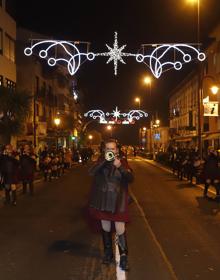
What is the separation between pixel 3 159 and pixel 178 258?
8076 mm

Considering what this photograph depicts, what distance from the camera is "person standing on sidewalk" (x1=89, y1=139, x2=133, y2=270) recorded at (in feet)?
22.7

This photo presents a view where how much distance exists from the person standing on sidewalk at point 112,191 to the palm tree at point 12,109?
57.1 feet

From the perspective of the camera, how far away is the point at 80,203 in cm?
1595

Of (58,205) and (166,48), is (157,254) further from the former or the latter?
(166,48)

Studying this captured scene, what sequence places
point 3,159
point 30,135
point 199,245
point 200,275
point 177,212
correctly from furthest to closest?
point 30,135, point 3,159, point 177,212, point 199,245, point 200,275

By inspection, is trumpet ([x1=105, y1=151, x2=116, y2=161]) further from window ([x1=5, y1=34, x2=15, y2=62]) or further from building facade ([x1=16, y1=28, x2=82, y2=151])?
building facade ([x1=16, y1=28, x2=82, y2=151])

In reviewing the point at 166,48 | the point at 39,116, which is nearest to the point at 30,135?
the point at 39,116

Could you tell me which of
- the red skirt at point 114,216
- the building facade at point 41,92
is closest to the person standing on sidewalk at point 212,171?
the red skirt at point 114,216

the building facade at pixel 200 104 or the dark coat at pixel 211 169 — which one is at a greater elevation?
the building facade at pixel 200 104

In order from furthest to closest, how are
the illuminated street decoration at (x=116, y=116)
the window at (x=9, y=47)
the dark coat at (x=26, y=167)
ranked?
the illuminated street decoration at (x=116, y=116) < the window at (x=9, y=47) < the dark coat at (x=26, y=167)

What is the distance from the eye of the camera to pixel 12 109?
24.1m

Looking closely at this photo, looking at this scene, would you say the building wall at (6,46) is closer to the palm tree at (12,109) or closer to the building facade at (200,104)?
the palm tree at (12,109)

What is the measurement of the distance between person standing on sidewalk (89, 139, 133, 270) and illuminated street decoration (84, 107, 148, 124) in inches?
2181

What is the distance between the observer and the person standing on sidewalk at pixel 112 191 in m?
6.92
